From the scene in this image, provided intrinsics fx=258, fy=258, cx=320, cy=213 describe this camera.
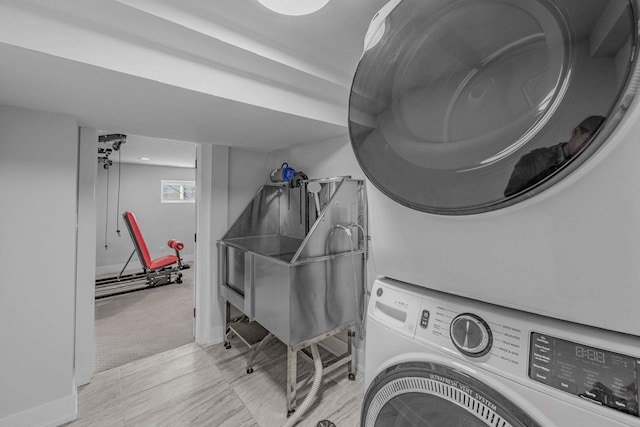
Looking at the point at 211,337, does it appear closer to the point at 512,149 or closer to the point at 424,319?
the point at 424,319

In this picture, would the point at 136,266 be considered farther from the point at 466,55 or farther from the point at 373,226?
the point at 466,55

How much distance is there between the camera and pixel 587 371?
49cm

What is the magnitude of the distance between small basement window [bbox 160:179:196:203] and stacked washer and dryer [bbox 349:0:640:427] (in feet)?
20.2

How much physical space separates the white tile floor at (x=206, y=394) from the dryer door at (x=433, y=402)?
1.26m

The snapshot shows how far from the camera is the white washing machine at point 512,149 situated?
0.44m

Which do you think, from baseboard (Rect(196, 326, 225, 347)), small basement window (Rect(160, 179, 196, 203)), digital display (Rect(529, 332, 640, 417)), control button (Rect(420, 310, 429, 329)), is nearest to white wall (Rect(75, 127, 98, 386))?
baseboard (Rect(196, 326, 225, 347))

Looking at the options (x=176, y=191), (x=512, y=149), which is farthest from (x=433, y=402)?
(x=176, y=191)

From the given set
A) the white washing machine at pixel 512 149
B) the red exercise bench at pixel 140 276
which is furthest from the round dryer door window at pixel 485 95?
the red exercise bench at pixel 140 276

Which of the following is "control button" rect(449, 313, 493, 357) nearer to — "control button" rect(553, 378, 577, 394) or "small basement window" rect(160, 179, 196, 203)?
"control button" rect(553, 378, 577, 394)

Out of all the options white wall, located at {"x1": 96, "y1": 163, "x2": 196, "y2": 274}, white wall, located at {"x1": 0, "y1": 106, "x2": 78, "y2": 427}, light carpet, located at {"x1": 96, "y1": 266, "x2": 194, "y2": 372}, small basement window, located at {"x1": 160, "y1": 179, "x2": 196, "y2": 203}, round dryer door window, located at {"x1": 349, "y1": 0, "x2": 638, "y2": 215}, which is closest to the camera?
round dryer door window, located at {"x1": 349, "y1": 0, "x2": 638, "y2": 215}

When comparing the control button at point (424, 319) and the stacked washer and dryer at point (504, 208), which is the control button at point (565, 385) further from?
the control button at point (424, 319)

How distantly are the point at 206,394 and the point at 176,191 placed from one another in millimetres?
5399

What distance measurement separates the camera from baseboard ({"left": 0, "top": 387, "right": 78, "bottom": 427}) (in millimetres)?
1619

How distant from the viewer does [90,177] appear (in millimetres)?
2092
